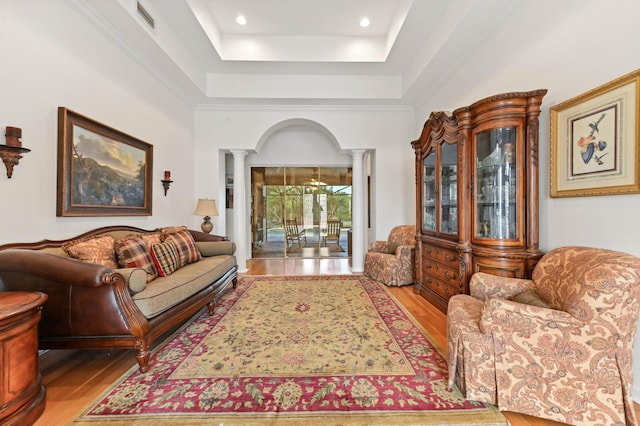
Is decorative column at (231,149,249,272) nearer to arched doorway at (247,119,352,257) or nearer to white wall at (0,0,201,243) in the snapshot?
arched doorway at (247,119,352,257)

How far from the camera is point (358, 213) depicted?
5.24 metres

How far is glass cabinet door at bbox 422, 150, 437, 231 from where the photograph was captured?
134 inches

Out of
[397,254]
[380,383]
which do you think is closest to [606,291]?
[380,383]

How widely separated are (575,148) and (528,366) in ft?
5.59

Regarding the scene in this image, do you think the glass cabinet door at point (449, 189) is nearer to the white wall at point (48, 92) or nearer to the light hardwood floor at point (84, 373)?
the light hardwood floor at point (84, 373)

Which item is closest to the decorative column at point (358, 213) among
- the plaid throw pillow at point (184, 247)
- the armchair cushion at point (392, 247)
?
the armchair cushion at point (392, 247)

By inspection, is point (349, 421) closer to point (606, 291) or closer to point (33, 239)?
point (606, 291)

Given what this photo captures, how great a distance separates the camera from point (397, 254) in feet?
13.6

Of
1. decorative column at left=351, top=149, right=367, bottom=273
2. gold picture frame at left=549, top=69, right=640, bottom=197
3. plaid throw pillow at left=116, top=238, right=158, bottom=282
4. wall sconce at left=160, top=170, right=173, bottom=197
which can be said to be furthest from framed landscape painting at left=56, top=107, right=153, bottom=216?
gold picture frame at left=549, top=69, right=640, bottom=197

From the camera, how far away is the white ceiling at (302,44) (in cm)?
293

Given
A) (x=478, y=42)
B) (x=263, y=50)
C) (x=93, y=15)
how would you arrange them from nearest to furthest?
(x=93, y=15) < (x=478, y=42) < (x=263, y=50)

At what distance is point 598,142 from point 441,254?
1.72 m

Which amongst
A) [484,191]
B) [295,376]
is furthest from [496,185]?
[295,376]

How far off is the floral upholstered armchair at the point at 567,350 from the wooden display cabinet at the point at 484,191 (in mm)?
653
